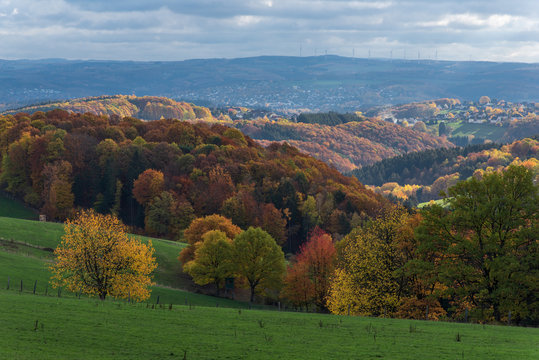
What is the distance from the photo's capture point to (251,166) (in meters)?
140

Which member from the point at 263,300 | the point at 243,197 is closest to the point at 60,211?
the point at 243,197

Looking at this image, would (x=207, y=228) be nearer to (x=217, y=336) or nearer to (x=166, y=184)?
(x=166, y=184)

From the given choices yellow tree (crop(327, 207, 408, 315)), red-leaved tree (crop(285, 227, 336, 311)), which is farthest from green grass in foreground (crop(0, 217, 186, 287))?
yellow tree (crop(327, 207, 408, 315))

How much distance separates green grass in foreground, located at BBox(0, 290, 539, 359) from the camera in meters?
22.3

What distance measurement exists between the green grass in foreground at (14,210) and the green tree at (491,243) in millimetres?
93315

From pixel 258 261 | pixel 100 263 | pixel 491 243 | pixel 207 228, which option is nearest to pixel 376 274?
pixel 491 243

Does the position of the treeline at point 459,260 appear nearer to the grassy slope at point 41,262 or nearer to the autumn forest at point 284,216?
the autumn forest at point 284,216

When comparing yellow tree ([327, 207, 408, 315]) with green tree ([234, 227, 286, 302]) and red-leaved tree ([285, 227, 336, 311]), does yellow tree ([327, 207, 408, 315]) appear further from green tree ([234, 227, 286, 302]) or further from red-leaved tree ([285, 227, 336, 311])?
green tree ([234, 227, 286, 302])

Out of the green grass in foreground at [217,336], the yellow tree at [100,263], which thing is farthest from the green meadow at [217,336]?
the yellow tree at [100,263]

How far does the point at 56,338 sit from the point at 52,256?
46.0 metres

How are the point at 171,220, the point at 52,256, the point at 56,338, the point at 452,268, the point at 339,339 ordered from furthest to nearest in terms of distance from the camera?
1. the point at 171,220
2. the point at 52,256
3. the point at 452,268
4. the point at 339,339
5. the point at 56,338

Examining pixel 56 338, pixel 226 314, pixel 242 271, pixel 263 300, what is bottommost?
pixel 263 300

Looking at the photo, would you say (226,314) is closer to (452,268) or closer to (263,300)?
(452,268)

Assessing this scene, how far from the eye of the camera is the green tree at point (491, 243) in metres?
40.4
